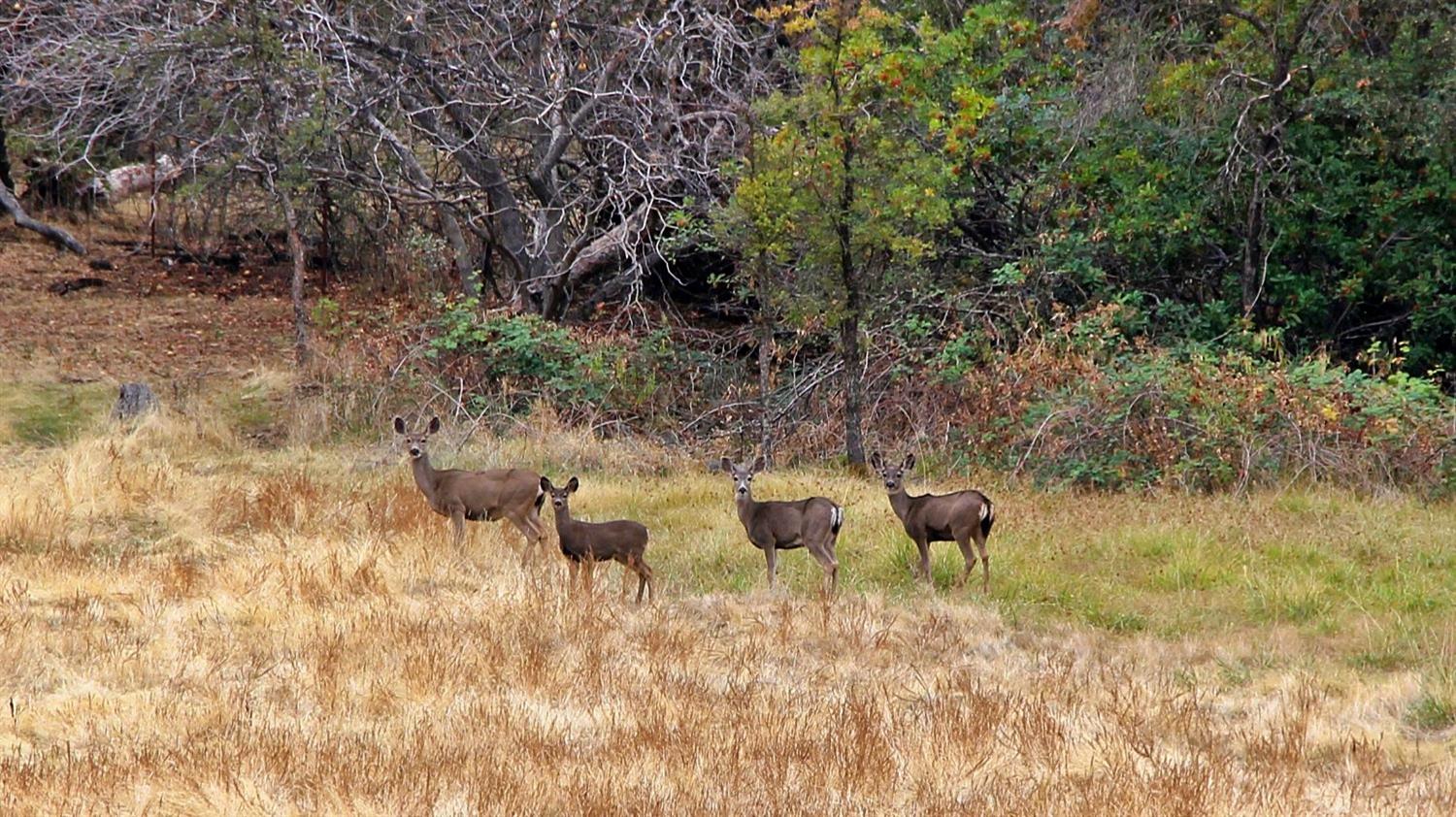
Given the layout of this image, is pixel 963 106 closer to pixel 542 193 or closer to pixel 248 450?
pixel 542 193

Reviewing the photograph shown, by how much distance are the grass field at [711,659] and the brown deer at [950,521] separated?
0.21 metres

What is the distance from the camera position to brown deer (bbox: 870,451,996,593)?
11102mm

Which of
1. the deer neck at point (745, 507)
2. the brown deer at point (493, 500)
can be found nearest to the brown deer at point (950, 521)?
the deer neck at point (745, 507)

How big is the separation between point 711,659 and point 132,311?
A: 15.8m

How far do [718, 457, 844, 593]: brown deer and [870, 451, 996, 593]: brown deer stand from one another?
0.58 meters

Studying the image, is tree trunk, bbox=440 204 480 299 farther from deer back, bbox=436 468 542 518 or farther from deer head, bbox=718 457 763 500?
deer head, bbox=718 457 763 500

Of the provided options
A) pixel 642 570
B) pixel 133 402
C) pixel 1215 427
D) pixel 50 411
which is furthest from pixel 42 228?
pixel 1215 427

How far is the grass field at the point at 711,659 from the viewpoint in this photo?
711cm

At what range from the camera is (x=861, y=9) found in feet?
50.9

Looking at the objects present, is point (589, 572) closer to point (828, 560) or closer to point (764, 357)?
point (828, 560)

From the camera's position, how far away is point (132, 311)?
74.4 ft

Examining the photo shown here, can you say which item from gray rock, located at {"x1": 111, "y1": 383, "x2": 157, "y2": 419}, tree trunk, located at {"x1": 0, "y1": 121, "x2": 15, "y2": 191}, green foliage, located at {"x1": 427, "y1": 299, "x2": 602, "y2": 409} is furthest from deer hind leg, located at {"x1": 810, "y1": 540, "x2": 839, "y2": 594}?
tree trunk, located at {"x1": 0, "y1": 121, "x2": 15, "y2": 191}

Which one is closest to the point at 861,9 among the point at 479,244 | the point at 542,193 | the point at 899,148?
the point at 899,148

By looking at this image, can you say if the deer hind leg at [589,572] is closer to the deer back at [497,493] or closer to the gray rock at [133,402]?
the deer back at [497,493]
